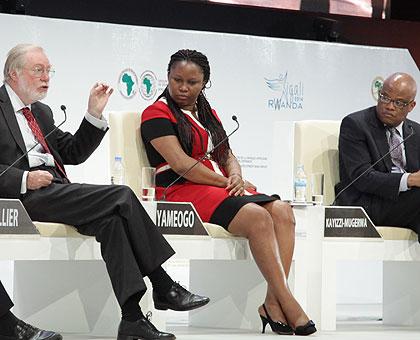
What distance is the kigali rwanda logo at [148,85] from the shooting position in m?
6.84

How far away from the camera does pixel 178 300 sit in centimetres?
415

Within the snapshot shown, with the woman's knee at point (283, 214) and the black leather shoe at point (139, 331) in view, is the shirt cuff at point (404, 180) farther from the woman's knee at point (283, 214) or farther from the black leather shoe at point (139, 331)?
the black leather shoe at point (139, 331)

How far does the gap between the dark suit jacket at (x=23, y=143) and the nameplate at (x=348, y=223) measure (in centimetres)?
115

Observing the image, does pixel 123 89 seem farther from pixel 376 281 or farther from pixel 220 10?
pixel 376 281

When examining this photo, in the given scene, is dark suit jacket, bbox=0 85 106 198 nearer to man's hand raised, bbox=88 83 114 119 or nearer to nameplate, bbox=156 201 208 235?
man's hand raised, bbox=88 83 114 119

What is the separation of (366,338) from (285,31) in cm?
382

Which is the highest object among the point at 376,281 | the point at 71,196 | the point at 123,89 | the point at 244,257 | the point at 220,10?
the point at 220,10

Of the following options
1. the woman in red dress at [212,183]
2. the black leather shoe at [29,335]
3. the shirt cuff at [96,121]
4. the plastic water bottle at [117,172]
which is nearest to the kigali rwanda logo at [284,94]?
the woman in red dress at [212,183]

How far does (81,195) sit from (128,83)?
8.66 ft

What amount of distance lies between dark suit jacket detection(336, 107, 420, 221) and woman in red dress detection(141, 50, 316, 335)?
0.56 meters

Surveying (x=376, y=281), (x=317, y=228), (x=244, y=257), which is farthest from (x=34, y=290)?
(x=376, y=281)

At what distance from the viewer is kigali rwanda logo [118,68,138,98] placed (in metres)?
6.75

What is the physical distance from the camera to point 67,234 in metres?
4.34

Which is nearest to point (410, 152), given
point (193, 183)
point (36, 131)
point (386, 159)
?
point (386, 159)
